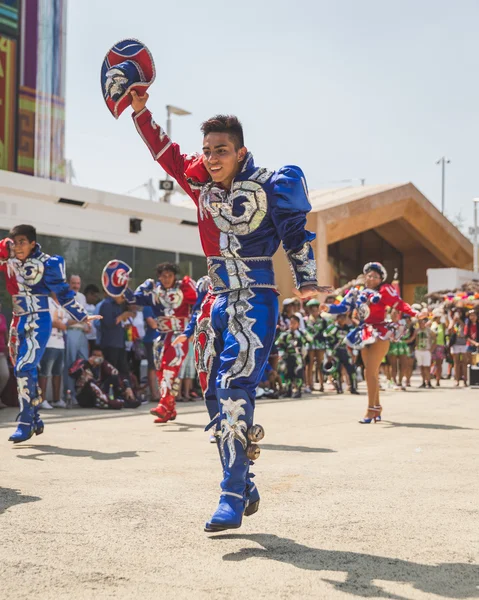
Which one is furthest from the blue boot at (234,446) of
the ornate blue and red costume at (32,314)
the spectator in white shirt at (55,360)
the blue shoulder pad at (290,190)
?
the spectator in white shirt at (55,360)

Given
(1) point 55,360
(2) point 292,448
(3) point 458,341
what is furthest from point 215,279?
(3) point 458,341

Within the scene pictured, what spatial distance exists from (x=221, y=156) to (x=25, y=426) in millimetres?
4243

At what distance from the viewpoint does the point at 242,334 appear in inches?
167

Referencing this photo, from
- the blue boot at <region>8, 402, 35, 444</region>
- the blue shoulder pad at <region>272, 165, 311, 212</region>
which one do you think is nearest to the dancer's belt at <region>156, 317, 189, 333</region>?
the blue boot at <region>8, 402, 35, 444</region>

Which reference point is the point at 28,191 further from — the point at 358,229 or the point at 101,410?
the point at 358,229

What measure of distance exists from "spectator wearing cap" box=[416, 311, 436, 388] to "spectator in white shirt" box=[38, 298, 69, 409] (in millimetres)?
8688

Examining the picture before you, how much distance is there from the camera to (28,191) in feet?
47.4

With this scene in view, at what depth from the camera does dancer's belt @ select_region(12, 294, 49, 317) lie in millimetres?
7832

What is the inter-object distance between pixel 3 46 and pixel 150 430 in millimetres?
10813

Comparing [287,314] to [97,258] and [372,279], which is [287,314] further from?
[372,279]

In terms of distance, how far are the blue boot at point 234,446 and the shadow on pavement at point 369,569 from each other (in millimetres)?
266

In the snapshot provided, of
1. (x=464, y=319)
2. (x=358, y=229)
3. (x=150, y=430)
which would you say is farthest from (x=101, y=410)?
(x=358, y=229)

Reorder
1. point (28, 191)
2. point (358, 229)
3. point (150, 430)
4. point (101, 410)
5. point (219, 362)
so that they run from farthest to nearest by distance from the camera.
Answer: point (358, 229) → point (28, 191) → point (101, 410) → point (150, 430) → point (219, 362)

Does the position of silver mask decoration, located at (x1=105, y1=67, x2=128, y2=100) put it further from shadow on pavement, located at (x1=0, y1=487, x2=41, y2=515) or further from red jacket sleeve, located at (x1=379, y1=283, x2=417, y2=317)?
red jacket sleeve, located at (x1=379, y1=283, x2=417, y2=317)
